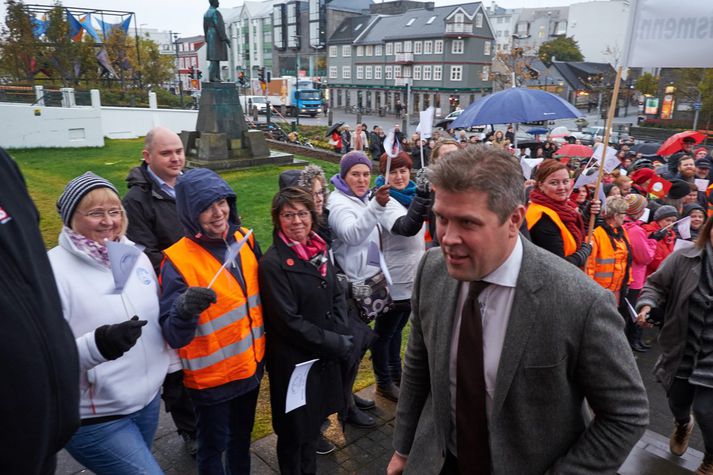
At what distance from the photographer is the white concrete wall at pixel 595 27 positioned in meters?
76.0

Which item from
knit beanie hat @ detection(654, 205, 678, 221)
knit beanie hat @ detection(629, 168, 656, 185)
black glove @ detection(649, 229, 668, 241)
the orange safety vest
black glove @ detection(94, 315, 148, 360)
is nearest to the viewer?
black glove @ detection(94, 315, 148, 360)

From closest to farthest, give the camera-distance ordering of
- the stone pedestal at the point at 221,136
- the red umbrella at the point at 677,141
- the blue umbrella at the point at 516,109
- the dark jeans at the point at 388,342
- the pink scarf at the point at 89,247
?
the pink scarf at the point at 89,247 < the dark jeans at the point at 388,342 < the blue umbrella at the point at 516,109 < the red umbrella at the point at 677,141 < the stone pedestal at the point at 221,136

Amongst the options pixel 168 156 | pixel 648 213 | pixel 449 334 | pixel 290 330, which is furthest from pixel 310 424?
pixel 648 213

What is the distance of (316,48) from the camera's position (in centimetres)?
7662

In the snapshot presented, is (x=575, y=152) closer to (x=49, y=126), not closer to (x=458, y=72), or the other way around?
(x=49, y=126)

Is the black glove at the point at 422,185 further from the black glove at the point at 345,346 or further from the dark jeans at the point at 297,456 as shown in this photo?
the dark jeans at the point at 297,456

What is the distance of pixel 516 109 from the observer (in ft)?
23.3

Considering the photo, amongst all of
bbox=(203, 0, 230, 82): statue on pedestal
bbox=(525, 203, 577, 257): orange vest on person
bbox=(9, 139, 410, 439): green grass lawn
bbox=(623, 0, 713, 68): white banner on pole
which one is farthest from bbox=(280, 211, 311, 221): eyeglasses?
bbox=(203, 0, 230, 82): statue on pedestal

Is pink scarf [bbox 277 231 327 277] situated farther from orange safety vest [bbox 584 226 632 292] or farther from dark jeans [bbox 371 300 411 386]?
orange safety vest [bbox 584 226 632 292]

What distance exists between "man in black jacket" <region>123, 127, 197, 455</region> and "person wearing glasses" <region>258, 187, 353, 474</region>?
915mm

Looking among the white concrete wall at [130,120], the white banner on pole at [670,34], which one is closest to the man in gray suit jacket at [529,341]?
the white banner on pole at [670,34]

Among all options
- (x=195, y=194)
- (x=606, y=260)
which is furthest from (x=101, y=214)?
(x=606, y=260)

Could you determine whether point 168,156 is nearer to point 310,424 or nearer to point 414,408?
point 310,424

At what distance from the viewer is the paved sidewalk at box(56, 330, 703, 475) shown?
3.16m
